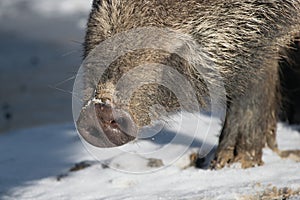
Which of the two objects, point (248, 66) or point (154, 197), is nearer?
point (248, 66)

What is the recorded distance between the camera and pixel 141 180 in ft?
16.6

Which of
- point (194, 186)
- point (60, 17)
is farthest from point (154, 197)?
point (60, 17)

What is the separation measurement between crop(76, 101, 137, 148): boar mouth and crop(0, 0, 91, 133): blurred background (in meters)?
3.08

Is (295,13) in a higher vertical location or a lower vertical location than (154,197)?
higher

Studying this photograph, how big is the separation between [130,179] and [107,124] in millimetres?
1555

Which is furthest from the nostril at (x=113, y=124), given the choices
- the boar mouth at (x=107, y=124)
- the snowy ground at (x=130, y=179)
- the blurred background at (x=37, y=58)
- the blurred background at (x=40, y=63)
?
the blurred background at (x=37, y=58)

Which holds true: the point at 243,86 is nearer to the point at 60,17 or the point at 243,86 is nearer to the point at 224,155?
the point at 224,155

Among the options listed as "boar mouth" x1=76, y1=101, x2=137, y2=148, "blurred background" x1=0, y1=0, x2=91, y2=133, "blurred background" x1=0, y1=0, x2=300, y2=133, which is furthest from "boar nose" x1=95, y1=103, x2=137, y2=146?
"blurred background" x1=0, y1=0, x2=91, y2=133

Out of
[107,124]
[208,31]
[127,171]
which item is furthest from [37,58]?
[107,124]

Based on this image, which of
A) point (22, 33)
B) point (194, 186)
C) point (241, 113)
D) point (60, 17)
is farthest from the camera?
point (60, 17)

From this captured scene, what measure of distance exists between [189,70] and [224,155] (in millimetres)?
1523

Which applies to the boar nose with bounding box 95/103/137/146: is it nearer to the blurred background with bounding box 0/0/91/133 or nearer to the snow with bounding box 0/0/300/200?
the snow with bounding box 0/0/300/200

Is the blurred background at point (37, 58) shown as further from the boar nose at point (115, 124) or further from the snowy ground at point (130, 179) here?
the boar nose at point (115, 124)

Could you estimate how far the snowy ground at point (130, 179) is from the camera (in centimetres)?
462
